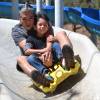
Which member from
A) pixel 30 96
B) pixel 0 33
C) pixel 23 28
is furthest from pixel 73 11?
pixel 30 96

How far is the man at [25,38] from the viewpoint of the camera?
15.5ft

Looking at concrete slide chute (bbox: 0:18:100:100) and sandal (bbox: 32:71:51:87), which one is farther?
sandal (bbox: 32:71:51:87)

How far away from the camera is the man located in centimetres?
471

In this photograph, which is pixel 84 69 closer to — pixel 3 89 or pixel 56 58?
pixel 56 58

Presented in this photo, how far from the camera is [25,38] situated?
5285 millimetres

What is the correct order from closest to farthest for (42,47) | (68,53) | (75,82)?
1. (68,53)
2. (75,82)
3. (42,47)

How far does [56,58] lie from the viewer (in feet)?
16.7

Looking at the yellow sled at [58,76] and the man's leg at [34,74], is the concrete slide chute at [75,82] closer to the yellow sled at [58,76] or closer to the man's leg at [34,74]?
the yellow sled at [58,76]

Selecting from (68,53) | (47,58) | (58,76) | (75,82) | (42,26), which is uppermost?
(42,26)

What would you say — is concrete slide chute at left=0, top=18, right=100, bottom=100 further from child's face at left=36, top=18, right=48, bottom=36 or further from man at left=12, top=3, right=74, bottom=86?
child's face at left=36, top=18, right=48, bottom=36

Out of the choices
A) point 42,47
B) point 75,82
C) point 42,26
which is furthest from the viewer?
point 42,47

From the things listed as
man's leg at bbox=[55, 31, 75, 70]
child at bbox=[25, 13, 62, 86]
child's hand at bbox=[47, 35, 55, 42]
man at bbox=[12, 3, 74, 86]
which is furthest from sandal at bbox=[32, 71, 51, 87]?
child's hand at bbox=[47, 35, 55, 42]

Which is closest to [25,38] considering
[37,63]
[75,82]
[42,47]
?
[42,47]

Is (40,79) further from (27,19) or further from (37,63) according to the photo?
(27,19)
